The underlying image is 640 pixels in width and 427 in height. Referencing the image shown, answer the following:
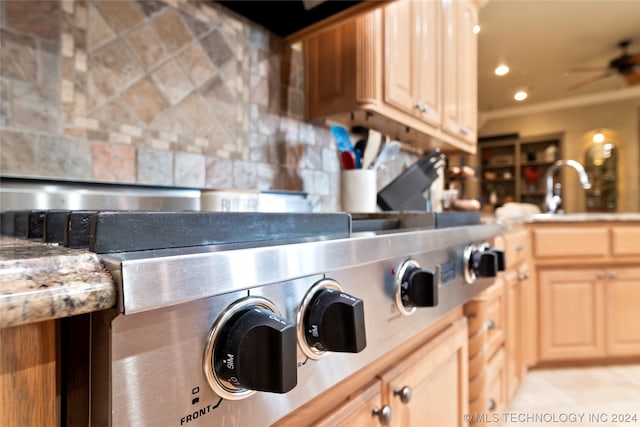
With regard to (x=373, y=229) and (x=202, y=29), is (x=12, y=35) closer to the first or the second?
(x=202, y=29)

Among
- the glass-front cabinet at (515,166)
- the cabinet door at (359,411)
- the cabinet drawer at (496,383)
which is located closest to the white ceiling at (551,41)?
the glass-front cabinet at (515,166)

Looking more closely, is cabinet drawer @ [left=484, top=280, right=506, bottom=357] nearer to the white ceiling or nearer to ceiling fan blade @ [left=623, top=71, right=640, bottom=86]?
the white ceiling

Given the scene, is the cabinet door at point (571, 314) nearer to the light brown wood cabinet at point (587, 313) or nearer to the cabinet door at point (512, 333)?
the light brown wood cabinet at point (587, 313)

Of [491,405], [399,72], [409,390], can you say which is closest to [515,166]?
[399,72]

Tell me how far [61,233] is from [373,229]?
425mm

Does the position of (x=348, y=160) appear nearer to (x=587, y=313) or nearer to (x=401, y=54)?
(x=401, y=54)

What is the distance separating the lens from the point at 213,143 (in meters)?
0.97

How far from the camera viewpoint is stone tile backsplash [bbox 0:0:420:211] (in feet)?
2.24

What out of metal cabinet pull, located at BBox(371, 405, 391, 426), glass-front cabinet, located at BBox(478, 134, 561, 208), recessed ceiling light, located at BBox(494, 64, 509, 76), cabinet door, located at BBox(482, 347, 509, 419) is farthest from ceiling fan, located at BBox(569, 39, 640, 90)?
metal cabinet pull, located at BBox(371, 405, 391, 426)

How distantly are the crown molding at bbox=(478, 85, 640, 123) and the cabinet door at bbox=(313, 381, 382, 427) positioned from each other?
5.45m

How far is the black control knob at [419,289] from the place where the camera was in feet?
1.67

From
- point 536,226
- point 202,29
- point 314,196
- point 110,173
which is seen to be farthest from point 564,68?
point 110,173

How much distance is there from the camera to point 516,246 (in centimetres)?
151

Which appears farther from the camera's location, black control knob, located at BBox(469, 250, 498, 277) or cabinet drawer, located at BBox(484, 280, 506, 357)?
cabinet drawer, located at BBox(484, 280, 506, 357)
